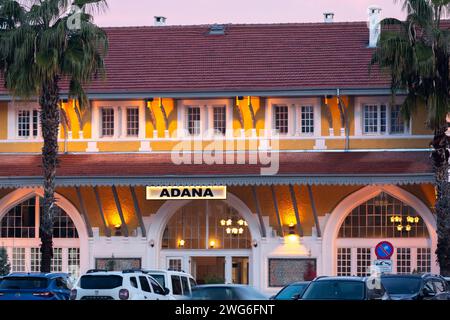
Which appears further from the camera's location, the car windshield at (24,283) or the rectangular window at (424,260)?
the rectangular window at (424,260)

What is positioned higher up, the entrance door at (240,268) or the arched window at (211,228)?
the arched window at (211,228)

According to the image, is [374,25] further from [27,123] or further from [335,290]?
[335,290]

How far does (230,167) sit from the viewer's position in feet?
137

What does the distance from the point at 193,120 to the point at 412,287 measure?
21.5 meters

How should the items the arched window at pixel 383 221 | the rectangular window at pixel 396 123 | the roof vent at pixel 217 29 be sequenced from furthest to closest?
the roof vent at pixel 217 29
the rectangular window at pixel 396 123
the arched window at pixel 383 221

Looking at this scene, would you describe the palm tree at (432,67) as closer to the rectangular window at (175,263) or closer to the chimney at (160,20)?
the rectangular window at (175,263)

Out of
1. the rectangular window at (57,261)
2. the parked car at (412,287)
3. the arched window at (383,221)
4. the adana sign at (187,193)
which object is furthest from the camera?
the rectangular window at (57,261)

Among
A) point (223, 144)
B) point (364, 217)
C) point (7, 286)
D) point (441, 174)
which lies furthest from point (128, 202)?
point (7, 286)

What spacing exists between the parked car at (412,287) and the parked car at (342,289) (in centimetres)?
288

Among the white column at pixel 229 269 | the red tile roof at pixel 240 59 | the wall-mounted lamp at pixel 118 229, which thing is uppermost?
the red tile roof at pixel 240 59

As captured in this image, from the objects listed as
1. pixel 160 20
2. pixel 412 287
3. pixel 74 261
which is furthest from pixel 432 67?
pixel 160 20

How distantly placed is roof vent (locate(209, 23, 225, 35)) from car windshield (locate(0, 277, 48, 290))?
73.5ft

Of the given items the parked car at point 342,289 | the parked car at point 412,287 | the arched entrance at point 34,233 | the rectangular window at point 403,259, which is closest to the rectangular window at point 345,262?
the rectangular window at point 403,259

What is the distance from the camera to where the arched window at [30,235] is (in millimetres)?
43625
